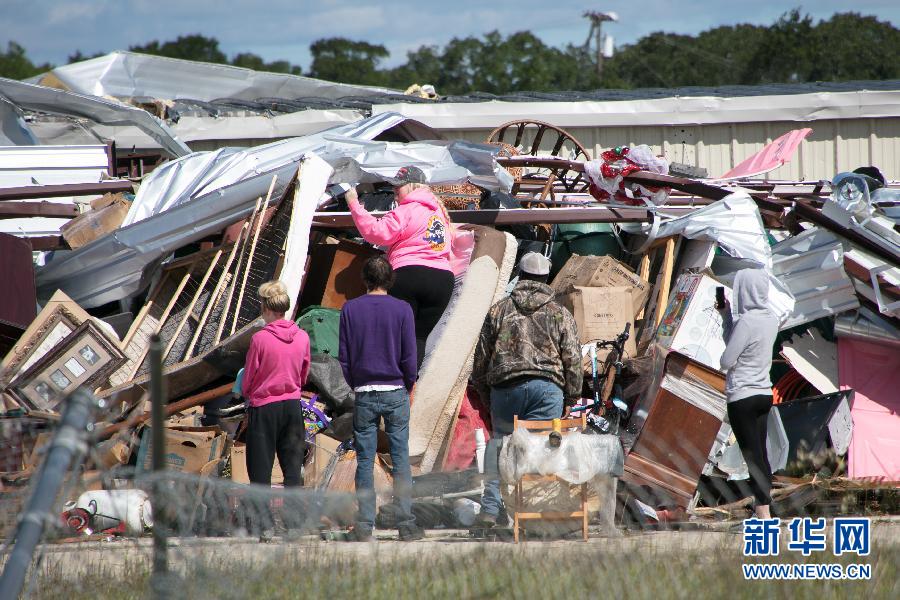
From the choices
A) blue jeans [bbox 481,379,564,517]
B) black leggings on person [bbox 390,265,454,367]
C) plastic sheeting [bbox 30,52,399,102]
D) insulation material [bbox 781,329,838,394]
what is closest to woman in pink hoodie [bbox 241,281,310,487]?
blue jeans [bbox 481,379,564,517]

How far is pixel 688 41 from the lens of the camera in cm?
5169

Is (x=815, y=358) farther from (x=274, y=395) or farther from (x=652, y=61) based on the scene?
(x=652, y=61)

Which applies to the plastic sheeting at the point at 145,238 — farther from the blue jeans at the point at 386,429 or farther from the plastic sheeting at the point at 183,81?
the plastic sheeting at the point at 183,81

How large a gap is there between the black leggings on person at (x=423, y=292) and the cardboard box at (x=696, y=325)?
61.9 inches

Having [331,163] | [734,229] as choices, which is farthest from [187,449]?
[734,229]

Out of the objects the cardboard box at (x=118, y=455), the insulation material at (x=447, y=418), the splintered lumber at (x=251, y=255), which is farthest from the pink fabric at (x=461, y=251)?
the cardboard box at (x=118, y=455)

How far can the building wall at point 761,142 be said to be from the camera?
40.5 feet

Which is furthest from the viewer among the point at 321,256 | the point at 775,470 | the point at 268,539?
the point at 321,256

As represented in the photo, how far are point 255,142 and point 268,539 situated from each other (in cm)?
851

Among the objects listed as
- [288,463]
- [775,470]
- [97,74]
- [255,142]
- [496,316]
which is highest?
[97,74]

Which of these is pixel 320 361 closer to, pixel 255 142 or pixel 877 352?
pixel 877 352

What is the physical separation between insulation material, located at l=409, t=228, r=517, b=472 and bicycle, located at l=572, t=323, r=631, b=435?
809 millimetres

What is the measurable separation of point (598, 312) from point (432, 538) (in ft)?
8.65

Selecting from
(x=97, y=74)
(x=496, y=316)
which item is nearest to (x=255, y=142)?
(x=97, y=74)
